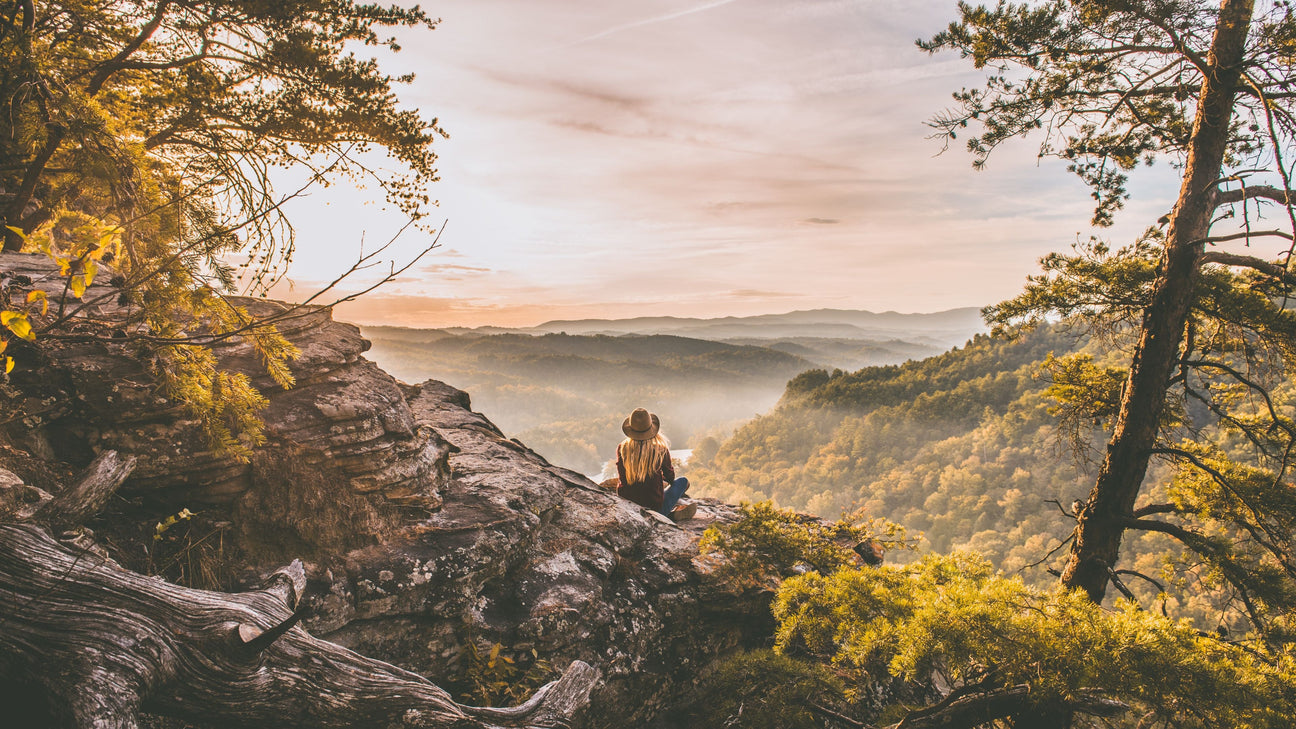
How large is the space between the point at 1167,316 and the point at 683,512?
21.6ft

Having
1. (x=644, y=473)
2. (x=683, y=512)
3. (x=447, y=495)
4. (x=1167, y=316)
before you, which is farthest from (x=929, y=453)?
(x=447, y=495)

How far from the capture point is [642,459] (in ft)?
26.2

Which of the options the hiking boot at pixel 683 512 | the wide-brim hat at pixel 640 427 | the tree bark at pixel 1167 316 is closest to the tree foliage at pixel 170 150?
the wide-brim hat at pixel 640 427

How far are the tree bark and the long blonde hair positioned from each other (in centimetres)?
554

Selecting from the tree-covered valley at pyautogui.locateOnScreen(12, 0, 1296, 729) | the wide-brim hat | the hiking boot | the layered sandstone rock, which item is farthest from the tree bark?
the wide-brim hat

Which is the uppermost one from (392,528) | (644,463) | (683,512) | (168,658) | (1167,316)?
(1167,316)

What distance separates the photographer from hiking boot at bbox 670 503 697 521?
27.3 ft

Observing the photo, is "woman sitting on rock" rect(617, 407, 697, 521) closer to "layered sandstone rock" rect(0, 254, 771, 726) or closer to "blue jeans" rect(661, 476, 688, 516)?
"blue jeans" rect(661, 476, 688, 516)

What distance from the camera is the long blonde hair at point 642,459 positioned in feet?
26.2

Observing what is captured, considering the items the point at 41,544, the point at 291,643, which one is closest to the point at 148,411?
the point at 41,544

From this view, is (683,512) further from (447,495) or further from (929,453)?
(929,453)

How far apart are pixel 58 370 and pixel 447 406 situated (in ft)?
17.6

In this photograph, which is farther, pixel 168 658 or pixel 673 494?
pixel 673 494

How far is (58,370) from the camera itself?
4.13 meters
